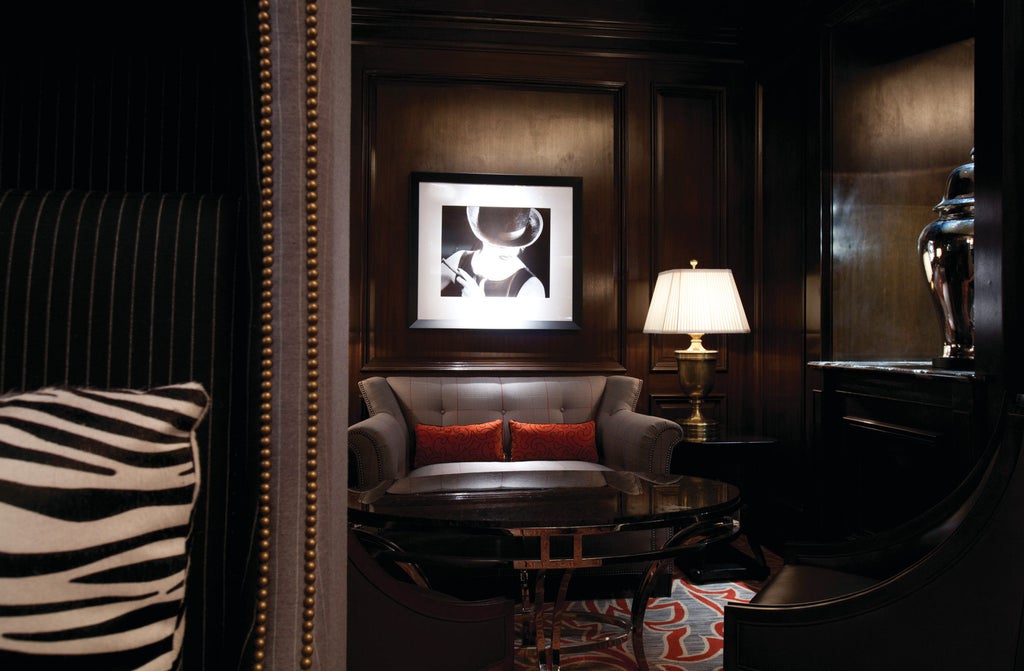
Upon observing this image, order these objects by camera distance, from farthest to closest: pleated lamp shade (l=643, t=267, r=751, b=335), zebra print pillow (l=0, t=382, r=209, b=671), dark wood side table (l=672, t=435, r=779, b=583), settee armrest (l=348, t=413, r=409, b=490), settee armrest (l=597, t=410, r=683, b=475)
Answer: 1. pleated lamp shade (l=643, t=267, r=751, b=335)
2. dark wood side table (l=672, t=435, r=779, b=583)
3. settee armrest (l=597, t=410, r=683, b=475)
4. settee armrest (l=348, t=413, r=409, b=490)
5. zebra print pillow (l=0, t=382, r=209, b=671)

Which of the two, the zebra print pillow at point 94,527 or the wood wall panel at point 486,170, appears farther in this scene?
Answer: the wood wall panel at point 486,170

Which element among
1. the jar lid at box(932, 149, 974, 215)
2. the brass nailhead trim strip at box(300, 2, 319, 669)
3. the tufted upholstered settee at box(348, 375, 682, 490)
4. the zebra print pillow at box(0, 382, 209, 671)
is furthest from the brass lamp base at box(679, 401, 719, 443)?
the zebra print pillow at box(0, 382, 209, 671)

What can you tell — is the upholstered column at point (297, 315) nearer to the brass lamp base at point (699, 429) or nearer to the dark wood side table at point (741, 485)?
the dark wood side table at point (741, 485)

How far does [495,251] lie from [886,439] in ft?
6.75

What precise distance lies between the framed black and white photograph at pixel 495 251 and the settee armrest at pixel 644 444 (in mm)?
874

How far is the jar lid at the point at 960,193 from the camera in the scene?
213 cm

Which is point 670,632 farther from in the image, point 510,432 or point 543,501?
point 510,432

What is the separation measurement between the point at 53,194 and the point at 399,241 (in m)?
2.98

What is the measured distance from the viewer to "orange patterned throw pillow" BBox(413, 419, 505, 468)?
9.74 feet

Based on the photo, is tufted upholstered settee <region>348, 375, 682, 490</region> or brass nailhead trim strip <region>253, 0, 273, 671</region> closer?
brass nailhead trim strip <region>253, 0, 273, 671</region>

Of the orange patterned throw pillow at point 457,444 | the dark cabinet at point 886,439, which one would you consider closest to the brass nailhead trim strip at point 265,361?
the dark cabinet at point 886,439

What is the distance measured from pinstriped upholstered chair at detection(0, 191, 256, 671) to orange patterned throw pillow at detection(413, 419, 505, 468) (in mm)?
2407

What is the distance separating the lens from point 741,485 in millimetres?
3475

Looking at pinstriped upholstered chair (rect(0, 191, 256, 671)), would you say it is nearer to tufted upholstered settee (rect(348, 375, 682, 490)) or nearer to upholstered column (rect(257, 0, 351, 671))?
upholstered column (rect(257, 0, 351, 671))
